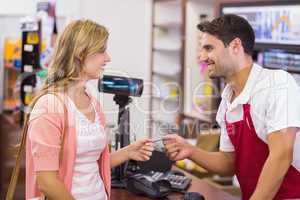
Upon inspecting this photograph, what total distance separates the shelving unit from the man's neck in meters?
3.45

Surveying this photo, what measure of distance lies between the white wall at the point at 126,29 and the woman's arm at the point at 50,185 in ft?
12.8

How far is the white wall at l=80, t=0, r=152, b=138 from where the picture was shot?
19.1 ft

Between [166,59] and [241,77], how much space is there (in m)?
4.06

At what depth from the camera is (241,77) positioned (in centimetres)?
212

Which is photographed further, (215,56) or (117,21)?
(117,21)

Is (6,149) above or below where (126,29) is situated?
below

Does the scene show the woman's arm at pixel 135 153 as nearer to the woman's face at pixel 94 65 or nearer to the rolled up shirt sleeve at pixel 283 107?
the woman's face at pixel 94 65

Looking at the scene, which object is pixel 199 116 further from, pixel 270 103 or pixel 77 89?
pixel 77 89

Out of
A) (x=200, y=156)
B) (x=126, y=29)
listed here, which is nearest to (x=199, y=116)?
(x=126, y=29)

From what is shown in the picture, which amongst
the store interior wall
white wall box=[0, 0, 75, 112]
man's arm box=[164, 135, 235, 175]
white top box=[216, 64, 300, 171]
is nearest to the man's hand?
man's arm box=[164, 135, 235, 175]

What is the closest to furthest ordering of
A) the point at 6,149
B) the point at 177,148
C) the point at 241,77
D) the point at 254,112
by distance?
1. the point at 254,112
2. the point at 241,77
3. the point at 177,148
4. the point at 6,149

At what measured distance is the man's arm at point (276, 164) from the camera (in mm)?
1851

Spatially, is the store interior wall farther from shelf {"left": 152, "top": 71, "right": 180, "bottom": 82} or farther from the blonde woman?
the blonde woman

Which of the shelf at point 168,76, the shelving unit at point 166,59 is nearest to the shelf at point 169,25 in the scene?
the shelving unit at point 166,59
